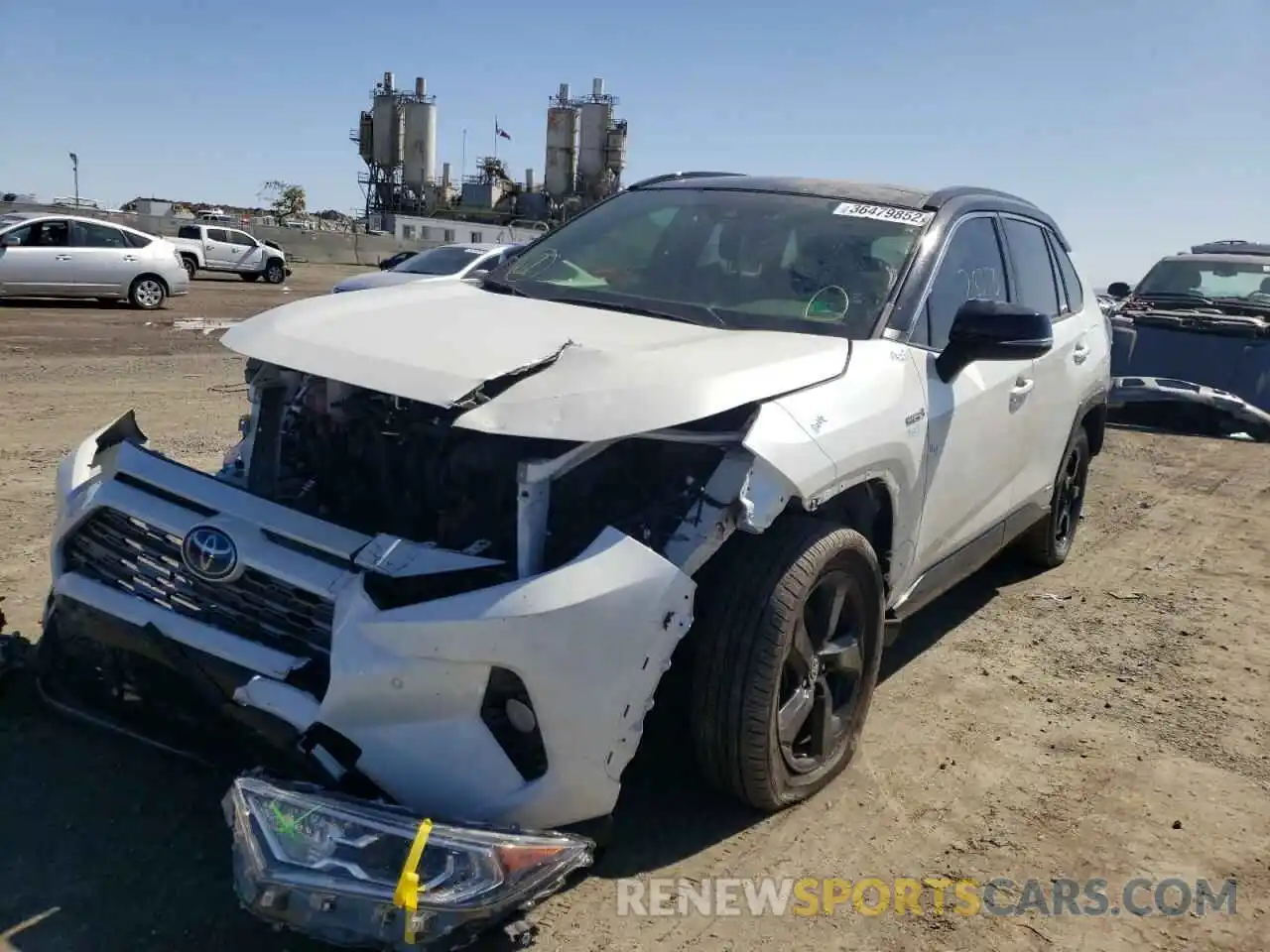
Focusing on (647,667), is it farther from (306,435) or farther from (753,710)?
(306,435)

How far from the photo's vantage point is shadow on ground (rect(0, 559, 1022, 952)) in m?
2.51

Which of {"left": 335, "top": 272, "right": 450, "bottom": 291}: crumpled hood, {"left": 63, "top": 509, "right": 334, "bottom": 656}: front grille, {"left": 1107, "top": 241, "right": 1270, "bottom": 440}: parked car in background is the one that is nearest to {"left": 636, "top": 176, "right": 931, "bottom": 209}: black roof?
{"left": 63, "top": 509, "right": 334, "bottom": 656}: front grille

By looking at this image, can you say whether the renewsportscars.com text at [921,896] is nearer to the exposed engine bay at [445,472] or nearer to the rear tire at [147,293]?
the exposed engine bay at [445,472]

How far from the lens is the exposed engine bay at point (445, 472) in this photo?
2787 mm

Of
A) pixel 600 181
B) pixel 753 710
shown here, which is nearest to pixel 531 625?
pixel 753 710

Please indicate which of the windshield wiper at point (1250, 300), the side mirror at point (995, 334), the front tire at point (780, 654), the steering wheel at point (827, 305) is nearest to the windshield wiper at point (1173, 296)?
the windshield wiper at point (1250, 300)

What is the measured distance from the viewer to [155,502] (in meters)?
2.96

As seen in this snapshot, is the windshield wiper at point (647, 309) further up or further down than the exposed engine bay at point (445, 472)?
further up

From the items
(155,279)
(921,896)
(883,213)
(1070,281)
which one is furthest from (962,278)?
(155,279)

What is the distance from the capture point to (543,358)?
2898 mm

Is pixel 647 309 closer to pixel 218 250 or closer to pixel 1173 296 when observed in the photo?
pixel 1173 296

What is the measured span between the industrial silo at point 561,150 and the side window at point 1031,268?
6648 cm

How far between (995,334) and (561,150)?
68.7 meters

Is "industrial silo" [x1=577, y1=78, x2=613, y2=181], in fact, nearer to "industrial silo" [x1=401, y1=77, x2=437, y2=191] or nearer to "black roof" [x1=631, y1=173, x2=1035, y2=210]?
"industrial silo" [x1=401, y1=77, x2=437, y2=191]
